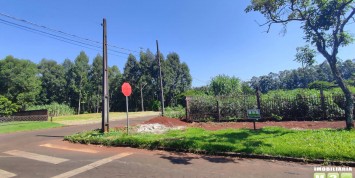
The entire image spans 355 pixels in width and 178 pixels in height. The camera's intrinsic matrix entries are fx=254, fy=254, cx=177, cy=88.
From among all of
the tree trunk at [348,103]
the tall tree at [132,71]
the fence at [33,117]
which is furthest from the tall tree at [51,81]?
the tree trunk at [348,103]

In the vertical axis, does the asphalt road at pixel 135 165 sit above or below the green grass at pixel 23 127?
below

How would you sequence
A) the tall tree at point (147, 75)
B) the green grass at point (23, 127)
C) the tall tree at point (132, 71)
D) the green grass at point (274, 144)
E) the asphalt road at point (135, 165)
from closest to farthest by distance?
the asphalt road at point (135, 165) → the green grass at point (274, 144) → the green grass at point (23, 127) → the tall tree at point (132, 71) → the tall tree at point (147, 75)

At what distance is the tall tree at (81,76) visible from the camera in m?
55.8

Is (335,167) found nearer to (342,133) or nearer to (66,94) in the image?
(342,133)

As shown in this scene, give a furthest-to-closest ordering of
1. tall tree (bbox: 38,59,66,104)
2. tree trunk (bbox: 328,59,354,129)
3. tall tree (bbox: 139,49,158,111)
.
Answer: tall tree (bbox: 38,59,66,104) < tall tree (bbox: 139,49,158,111) < tree trunk (bbox: 328,59,354,129)

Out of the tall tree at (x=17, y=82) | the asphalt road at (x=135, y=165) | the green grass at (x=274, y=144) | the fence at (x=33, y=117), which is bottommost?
the asphalt road at (x=135, y=165)

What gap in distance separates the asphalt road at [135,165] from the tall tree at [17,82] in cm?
4043

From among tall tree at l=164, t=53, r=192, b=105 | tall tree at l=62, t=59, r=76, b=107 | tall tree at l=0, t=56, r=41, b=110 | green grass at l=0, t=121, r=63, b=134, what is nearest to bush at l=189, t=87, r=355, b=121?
green grass at l=0, t=121, r=63, b=134

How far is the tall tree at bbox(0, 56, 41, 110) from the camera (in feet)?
141

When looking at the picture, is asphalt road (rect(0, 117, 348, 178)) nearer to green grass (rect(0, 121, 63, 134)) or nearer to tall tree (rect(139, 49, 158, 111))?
green grass (rect(0, 121, 63, 134))

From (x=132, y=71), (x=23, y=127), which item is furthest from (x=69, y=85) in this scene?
(x=23, y=127)

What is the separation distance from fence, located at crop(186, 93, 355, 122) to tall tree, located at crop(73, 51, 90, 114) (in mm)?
42971

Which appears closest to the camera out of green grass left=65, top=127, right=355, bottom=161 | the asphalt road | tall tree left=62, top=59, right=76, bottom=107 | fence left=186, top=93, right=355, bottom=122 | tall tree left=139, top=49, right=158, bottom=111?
the asphalt road

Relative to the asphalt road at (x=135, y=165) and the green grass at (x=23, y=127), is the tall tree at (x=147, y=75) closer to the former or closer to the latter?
the green grass at (x=23, y=127)
